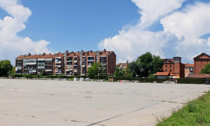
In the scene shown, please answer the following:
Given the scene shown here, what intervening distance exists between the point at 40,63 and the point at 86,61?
38055mm

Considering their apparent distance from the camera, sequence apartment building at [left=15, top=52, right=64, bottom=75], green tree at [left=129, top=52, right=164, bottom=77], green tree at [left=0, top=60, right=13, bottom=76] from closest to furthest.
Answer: green tree at [left=129, top=52, right=164, bottom=77] < green tree at [left=0, top=60, right=13, bottom=76] < apartment building at [left=15, top=52, right=64, bottom=75]

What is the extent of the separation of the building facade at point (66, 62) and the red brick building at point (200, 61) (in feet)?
168

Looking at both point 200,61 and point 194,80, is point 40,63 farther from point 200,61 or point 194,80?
point 194,80

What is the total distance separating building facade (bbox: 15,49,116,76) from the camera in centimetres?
13288

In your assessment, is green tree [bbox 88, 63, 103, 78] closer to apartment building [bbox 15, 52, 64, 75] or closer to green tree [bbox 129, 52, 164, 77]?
green tree [bbox 129, 52, 164, 77]

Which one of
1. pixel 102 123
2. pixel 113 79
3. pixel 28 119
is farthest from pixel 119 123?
pixel 113 79

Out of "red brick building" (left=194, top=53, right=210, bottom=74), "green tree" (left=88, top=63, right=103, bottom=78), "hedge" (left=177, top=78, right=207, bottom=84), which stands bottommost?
"hedge" (left=177, top=78, right=207, bottom=84)

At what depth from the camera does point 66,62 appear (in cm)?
14275

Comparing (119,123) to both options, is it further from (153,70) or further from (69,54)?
(69,54)

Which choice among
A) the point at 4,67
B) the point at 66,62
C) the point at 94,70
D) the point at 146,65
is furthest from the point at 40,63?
the point at 146,65

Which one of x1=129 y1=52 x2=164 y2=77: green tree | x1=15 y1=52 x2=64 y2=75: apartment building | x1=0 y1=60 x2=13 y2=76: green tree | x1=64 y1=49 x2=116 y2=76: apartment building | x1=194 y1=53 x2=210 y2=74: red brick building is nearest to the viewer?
x1=129 y1=52 x2=164 y2=77: green tree

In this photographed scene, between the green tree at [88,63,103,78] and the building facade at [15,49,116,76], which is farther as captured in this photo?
the building facade at [15,49,116,76]

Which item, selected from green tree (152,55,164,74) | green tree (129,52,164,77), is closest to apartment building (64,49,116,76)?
green tree (129,52,164,77)

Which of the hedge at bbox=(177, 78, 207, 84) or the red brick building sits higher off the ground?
the red brick building
